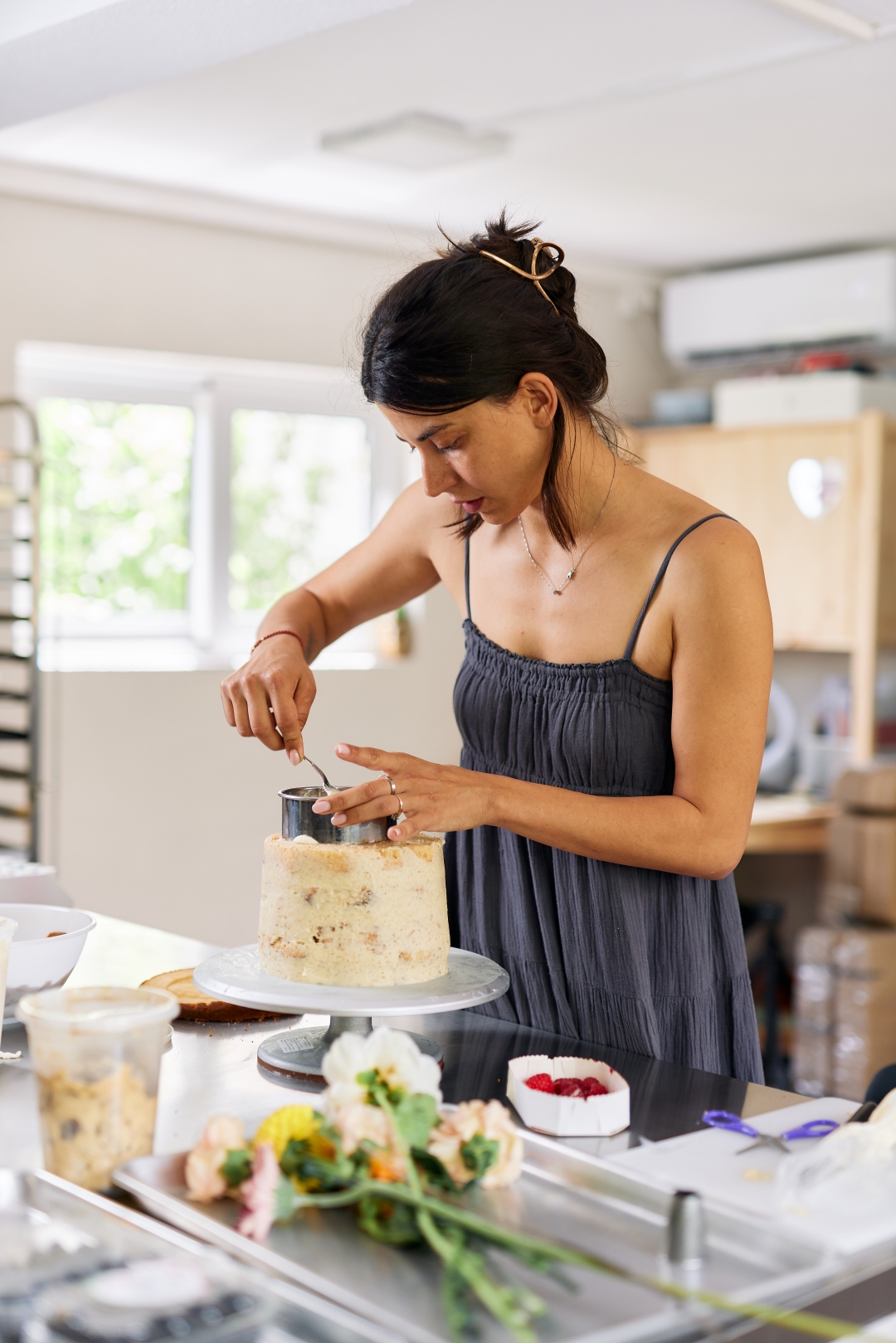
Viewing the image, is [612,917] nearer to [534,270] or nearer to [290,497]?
[534,270]

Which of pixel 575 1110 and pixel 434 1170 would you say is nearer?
pixel 434 1170

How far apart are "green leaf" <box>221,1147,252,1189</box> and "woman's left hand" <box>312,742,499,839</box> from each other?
0.34m

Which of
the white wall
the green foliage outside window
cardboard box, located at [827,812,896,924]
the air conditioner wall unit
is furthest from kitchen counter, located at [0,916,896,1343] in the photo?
the air conditioner wall unit

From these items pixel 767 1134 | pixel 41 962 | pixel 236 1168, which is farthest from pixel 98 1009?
pixel 767 1134

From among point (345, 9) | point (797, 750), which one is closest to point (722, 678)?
point (345, 9)

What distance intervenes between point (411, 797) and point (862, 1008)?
2.85 meters

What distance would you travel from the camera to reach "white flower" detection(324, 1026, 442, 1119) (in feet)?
3.10

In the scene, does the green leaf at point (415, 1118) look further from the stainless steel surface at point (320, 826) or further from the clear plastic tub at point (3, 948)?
the clear plastic tub at point (3, 948)

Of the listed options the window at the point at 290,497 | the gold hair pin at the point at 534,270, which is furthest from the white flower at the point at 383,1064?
the window at the point at 290,497

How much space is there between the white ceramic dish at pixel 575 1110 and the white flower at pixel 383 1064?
0.13 m

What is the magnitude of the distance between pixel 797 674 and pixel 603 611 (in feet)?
11.4

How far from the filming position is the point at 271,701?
1.52m

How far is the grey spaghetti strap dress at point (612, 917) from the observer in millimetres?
1482

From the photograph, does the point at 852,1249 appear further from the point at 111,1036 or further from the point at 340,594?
the point at 340,594
